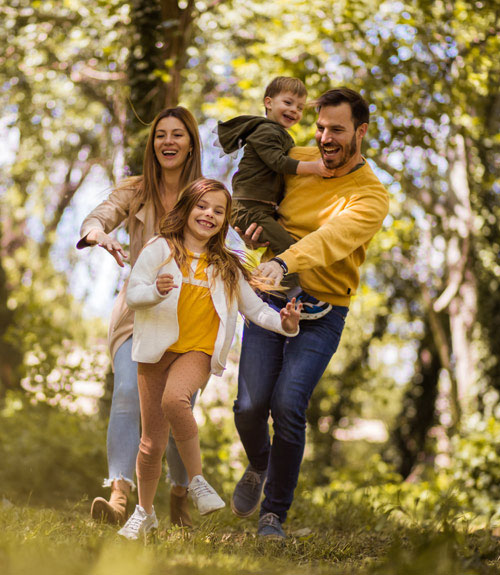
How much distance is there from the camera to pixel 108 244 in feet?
11.4

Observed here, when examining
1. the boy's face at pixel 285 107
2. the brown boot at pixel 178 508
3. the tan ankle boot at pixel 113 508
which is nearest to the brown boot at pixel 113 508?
the tan ankle boot at pixel 113 508

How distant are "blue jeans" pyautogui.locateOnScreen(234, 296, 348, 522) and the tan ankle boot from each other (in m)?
0.70

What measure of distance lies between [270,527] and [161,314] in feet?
4.24

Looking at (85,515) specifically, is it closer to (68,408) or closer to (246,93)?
(68,408)

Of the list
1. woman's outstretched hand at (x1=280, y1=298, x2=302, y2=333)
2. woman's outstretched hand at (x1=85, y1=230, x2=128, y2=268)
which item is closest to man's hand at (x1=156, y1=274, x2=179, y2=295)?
woman's outstretched hand at (x1=85, y1=230, x2=128, y2=268)

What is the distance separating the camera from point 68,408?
7562 millimetres

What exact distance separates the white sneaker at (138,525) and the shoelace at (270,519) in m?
0.60

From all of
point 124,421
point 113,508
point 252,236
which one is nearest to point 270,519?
point 113,508

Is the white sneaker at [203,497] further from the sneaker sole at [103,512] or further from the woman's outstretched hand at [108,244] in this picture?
the woman's outstretched hand at [108,244]

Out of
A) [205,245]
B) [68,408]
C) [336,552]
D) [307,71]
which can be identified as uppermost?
[307,71]

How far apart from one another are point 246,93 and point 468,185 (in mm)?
3309

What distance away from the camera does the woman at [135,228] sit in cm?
376

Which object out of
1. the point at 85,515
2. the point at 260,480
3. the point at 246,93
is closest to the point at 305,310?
the point at 260,480

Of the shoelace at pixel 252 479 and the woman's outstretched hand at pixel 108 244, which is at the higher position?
the woman's outstretched hand at pixel 108 244
